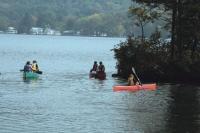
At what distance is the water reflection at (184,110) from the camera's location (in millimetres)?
35344

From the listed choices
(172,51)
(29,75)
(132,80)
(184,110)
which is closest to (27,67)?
(29,75)

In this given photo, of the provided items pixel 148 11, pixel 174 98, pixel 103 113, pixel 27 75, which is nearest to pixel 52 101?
pixel 103 113

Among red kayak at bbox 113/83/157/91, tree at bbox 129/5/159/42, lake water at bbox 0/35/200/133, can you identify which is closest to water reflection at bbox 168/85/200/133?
lake water at bbox 0/35/200/133

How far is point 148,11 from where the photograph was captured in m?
69.1

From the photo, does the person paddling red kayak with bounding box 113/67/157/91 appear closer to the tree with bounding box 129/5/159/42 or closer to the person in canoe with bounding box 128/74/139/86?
the person in canoe with bounding box 128/74/139/86

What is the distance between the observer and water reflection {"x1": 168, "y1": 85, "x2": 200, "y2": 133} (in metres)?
35.3

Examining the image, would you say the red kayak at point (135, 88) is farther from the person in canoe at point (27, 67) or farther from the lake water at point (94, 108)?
the person in canoe at point (27, 67)

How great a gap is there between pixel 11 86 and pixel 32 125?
24.1 m

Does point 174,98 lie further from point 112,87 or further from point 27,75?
point 27,75

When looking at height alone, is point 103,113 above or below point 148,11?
below

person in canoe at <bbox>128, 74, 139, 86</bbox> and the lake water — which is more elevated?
person in canoe at <bbox>128, 74, 139, 86</bbox>

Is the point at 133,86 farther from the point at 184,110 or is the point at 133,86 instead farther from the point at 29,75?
the point at 29,75

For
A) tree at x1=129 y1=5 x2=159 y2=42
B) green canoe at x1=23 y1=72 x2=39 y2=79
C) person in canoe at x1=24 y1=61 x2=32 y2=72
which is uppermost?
tree at x1=129 y1=5 x2=159 y2=42

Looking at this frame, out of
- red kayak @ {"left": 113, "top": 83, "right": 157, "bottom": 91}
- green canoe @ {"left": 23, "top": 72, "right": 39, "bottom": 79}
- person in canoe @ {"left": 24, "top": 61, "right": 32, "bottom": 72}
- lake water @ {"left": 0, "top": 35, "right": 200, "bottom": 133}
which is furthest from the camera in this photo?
green canoe @ {"left": 23, "top": 72, "right": 39, "bottom": 79}
